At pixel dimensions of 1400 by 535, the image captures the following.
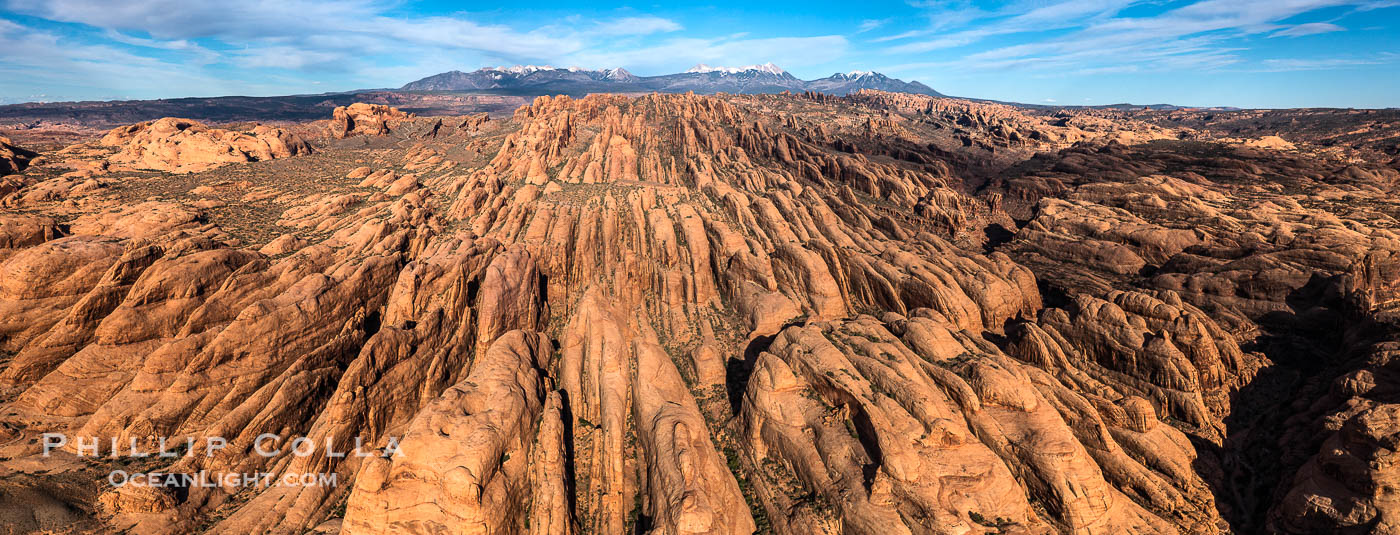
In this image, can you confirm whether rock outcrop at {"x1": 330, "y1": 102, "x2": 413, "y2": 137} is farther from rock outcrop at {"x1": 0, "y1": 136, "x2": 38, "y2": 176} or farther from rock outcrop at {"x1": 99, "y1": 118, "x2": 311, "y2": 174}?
rock outcrop at {"x1": 0, "y1": 136, "x2": 38, "y2": 176}

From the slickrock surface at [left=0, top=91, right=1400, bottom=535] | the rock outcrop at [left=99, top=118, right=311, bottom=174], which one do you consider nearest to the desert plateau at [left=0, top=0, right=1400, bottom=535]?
the slickrock surface at [left=0, top=91, right=1400, bottom=535]

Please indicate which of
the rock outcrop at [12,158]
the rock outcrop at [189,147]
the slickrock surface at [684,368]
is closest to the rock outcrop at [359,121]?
the rock outcrop at [189,147]

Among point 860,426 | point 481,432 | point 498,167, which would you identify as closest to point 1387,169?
point 860,426

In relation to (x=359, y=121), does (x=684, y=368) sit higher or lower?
lower

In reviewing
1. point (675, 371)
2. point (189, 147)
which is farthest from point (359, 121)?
Answer: point (675, 371)

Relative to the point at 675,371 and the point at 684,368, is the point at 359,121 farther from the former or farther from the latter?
the point at 675,371

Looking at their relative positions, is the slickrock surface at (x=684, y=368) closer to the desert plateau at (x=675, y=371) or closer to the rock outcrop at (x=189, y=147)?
the desert plateau at (x=675, y=371)

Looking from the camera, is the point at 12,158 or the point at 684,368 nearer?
the point at 684,368

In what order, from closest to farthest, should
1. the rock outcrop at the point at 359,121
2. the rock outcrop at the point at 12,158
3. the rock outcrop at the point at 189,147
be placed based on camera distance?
the rock outcrop at the point at 12,158, the rock outcrop at the point at 189,147, the rock outcrop at the point at 359,121

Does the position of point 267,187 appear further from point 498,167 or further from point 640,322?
point 640,322
